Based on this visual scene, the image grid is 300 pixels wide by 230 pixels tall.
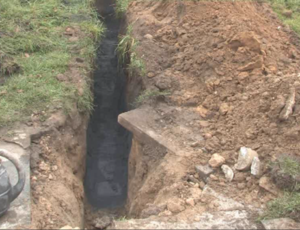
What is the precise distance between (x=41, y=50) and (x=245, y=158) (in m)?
3.24

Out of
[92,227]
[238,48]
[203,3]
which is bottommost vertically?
[92,227]

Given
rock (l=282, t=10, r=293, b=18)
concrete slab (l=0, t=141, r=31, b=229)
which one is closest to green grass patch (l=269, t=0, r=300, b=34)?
rock (l=282, t=10, r=293, b=18)

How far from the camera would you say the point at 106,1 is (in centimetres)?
852

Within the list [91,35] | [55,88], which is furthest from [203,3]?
[55,88]

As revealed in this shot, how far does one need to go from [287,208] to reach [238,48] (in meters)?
2.25

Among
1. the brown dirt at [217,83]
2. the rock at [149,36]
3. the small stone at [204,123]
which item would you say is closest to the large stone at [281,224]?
the brown dirt at [217,83]

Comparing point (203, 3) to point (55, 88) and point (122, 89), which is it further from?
point (55, 88)

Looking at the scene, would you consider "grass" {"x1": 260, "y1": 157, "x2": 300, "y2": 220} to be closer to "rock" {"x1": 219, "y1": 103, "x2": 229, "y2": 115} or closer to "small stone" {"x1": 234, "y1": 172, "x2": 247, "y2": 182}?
"small stone" {"x1": 234, "y1": 172, "x2": 247, "y2": 182}

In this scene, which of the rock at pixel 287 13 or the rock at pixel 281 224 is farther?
the rock at pixel 287 13

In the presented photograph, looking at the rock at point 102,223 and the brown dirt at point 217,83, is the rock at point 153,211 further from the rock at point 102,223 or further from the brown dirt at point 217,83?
the rock at point 102,223

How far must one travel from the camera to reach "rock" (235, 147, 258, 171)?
13.8 ft

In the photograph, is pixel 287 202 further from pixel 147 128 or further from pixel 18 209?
pixel 18 209

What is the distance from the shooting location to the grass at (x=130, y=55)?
5850 mm

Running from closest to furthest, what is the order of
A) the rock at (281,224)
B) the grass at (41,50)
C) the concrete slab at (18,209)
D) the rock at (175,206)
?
the rock at (281,224) < the concrete slab at (18,209) < the rock at (175,206) < the grass at (41,50)
